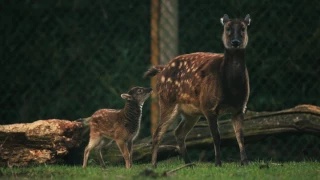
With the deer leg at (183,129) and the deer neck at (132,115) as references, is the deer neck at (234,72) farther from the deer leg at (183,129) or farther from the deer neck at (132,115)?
the deer neck at (132,115)

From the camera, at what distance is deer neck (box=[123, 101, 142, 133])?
30.8 ft

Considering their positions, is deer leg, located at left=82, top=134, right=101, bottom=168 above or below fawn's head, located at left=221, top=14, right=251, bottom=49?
below

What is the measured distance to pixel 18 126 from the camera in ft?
30.9

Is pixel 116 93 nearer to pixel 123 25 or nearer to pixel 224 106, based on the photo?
pixel 123 25

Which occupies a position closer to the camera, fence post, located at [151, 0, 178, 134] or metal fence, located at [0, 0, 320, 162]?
fence post, located at [151, 0, 178, 134]

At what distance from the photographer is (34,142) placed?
9.38 meters

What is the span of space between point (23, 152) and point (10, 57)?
179 cm

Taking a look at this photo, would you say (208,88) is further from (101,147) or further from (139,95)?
(101,147)

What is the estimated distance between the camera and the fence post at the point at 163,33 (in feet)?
31.9

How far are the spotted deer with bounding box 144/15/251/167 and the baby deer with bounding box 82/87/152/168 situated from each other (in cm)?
33

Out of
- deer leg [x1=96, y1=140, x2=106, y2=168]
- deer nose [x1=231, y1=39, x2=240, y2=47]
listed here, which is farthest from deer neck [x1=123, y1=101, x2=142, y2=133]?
deer nose [x1=231, y1=39, x2=240, y2=47]

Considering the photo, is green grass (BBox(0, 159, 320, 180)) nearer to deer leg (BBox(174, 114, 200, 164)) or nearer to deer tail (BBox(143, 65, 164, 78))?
deer leg (BBox(174, 114, 200, 164))

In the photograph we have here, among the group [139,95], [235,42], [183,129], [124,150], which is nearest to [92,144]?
[124,150]

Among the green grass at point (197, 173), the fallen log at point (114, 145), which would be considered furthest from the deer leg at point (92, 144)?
the green grass at point (197, 173)
